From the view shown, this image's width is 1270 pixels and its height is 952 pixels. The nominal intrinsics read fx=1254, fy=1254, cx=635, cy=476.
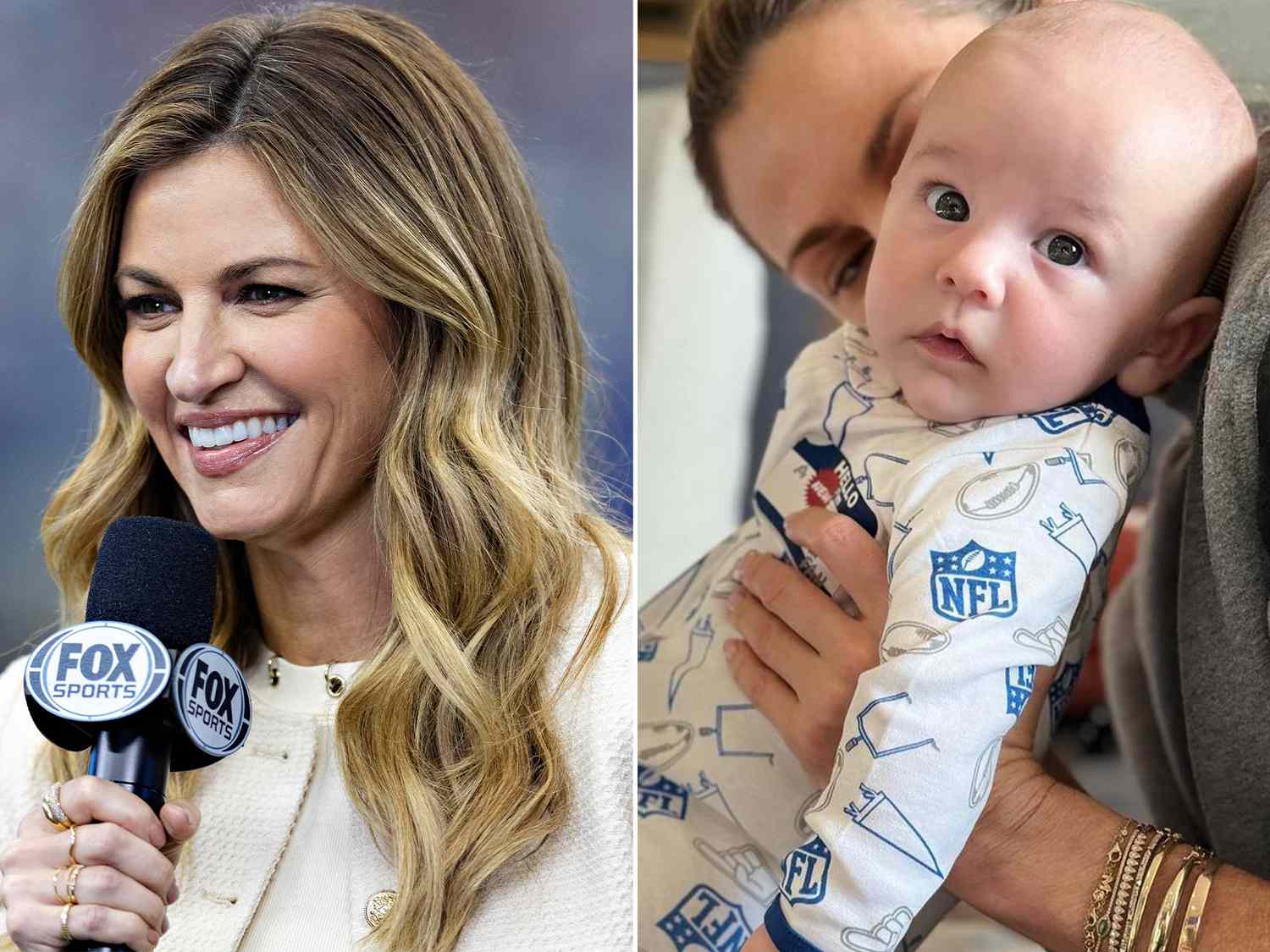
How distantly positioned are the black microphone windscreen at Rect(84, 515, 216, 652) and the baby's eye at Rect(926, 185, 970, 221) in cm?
50

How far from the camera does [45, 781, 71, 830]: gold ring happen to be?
0.67 meters

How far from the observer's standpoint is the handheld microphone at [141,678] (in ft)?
2.08

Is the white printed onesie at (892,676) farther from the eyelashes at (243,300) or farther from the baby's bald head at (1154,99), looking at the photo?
the eyelashes at (243,300)

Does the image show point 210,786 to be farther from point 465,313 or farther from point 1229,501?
point 1229,501

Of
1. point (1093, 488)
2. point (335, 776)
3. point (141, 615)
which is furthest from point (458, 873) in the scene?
point (1093, 488)

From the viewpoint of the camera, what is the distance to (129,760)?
642mm

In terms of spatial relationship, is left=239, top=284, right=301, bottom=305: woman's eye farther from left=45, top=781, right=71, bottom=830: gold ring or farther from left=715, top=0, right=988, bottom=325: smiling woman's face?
left=715, top=0, right=988, bottom=325: smiling woman's face

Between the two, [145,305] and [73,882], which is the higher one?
[145,305]

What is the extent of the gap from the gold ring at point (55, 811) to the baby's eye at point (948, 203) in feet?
2.03

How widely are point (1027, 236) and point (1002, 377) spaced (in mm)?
88

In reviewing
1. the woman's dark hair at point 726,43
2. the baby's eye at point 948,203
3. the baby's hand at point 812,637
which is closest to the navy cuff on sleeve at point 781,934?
the baby's hand at point 812,637

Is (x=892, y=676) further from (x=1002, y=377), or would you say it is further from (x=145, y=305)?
(x=145, y=305)


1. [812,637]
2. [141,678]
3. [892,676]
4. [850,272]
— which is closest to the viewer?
Result: [141,678]

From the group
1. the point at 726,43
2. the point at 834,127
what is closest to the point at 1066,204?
the point at 834,127
